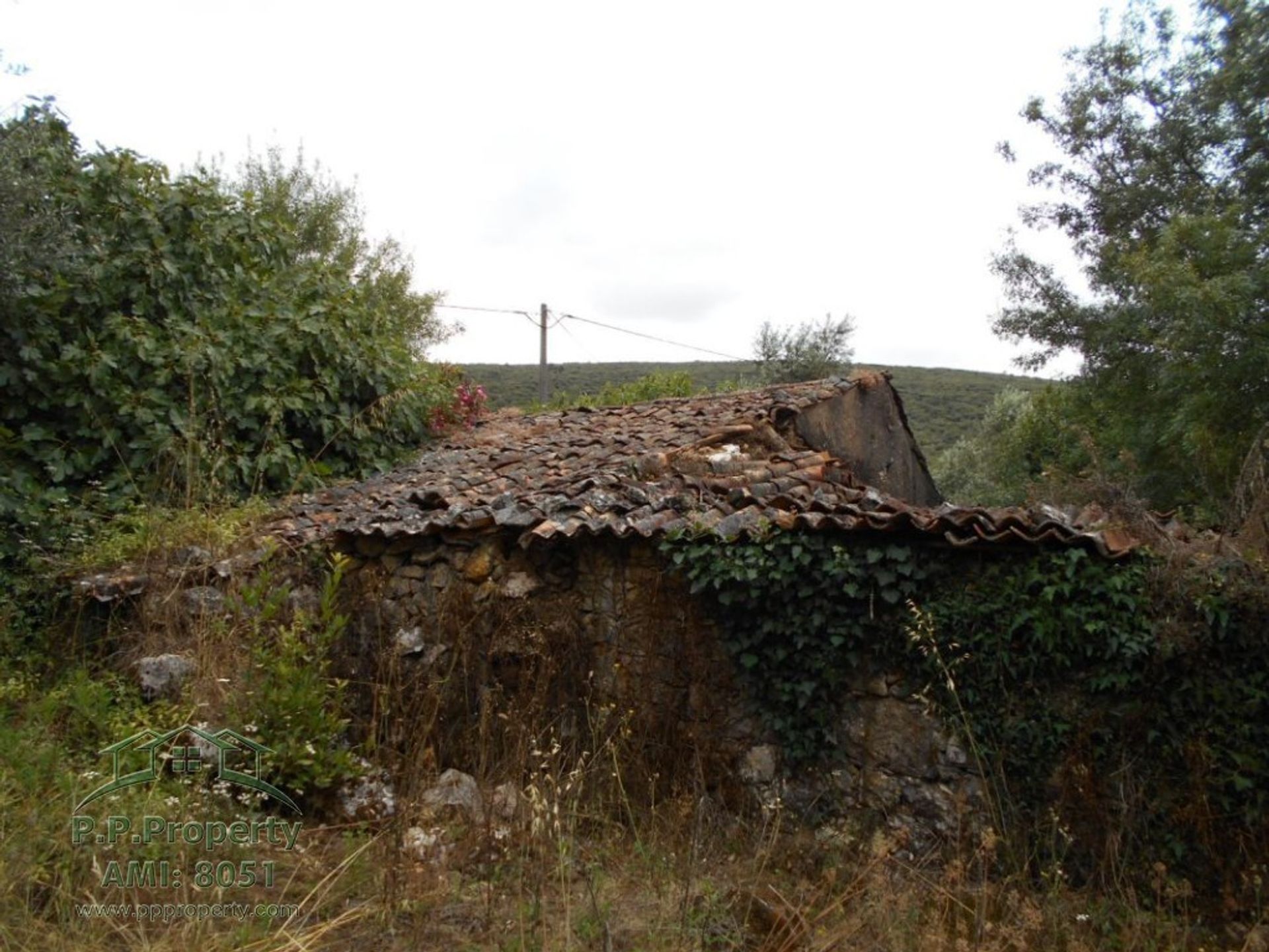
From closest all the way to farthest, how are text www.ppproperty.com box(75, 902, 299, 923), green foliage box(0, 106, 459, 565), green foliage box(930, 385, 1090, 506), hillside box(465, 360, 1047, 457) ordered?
text www.ppproperty.com box(75, 902, 299, 923) → green foliage box(0, 106, 459, 565) → green foliage box(930, 385, 1090, 506) → hillside box(465, 360, 1047, 457)

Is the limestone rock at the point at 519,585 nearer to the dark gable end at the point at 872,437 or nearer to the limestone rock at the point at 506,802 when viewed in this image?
the limestone rock at the point at 506,802

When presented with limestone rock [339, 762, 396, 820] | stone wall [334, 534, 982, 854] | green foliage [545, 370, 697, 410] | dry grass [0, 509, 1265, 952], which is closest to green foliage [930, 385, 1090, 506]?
green foliage [545, 370, 697, 410]

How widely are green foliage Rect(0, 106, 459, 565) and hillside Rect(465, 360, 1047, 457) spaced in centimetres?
1620

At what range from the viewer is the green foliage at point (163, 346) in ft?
23.8

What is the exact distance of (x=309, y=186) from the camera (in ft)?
63.7

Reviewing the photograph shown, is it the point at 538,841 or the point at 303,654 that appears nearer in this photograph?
the point at 538,841

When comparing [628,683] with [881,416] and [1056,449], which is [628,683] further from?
[1056,449]

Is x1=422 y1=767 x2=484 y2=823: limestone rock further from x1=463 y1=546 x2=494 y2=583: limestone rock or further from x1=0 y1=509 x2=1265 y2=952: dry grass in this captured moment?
x1=463 y1=546 x2=494 y2=583: limestone rock

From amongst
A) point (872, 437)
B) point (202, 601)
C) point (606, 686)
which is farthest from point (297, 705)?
point (872, 437)

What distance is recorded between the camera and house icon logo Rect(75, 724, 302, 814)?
447cm

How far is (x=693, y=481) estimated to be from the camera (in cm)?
638

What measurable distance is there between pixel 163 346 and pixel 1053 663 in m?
7.51

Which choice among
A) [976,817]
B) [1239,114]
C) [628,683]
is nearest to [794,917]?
[976,817]

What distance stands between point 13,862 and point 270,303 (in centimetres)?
655
